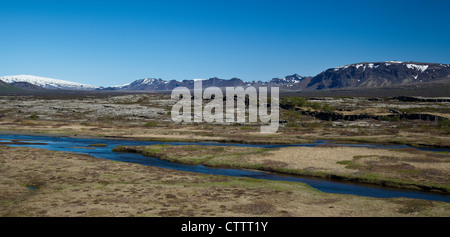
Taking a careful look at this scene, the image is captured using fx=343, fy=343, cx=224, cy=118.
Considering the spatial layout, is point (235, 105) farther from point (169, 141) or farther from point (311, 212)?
point (311, 212)

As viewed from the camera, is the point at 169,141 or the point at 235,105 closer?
the point at 169,141

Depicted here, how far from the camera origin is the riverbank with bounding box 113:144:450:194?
1455 inches

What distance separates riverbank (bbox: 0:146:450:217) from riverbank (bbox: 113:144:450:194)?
7737 millimetres

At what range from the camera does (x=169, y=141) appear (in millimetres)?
74438

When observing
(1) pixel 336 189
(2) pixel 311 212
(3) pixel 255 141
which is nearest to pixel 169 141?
(3) pixel 255 141

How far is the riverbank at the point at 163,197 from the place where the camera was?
25000mm

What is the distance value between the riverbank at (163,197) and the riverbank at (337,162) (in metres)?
7.74
